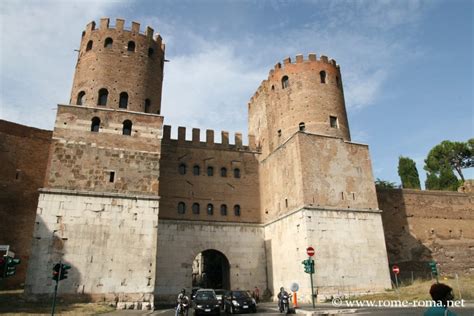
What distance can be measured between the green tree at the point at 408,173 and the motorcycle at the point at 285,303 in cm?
3132

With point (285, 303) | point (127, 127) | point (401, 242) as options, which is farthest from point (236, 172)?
point (401, 242)

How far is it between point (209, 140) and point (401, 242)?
1407 centimetres

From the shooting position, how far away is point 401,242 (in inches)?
917

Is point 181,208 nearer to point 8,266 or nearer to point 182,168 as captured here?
point 182,168

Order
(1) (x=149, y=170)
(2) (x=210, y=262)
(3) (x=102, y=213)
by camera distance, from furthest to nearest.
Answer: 1. (2) (x=210, y=262)
2. (1) (x=149, y=170)
3. (3) (x=102, y=213)

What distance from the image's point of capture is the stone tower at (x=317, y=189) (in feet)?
58.3

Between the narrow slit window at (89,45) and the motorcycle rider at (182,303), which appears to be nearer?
the motorcycle rider at (182,303)

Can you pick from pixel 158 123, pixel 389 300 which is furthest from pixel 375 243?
pixel 158 123

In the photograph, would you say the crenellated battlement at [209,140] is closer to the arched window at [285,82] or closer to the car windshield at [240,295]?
the arched window at [285,82]

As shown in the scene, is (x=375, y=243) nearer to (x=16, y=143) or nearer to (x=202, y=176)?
(x=202, y=176)

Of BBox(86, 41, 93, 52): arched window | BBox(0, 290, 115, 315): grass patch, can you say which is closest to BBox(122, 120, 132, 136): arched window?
BBox(86, 41, 93, 52): arched window

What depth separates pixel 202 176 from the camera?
22922 millimetres

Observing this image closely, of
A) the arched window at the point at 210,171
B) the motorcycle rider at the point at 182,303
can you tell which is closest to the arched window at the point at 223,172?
the arched window at the point at 210,171

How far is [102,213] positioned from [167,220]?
16.7 ft
